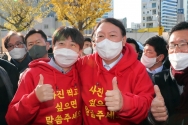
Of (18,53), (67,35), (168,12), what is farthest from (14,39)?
(168,12)

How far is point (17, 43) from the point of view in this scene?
14.0 feet

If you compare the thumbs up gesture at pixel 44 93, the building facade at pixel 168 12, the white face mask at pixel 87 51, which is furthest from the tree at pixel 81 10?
the building facade at pixel 168 12

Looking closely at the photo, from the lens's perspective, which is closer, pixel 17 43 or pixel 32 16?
pixel 17 43

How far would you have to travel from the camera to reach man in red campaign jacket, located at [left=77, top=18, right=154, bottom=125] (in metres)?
2.39

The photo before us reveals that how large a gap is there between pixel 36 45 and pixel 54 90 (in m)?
1.46

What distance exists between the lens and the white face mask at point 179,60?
2.46 m

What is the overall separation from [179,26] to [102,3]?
16903 mm

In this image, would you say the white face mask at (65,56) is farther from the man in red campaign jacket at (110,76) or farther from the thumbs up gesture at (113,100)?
the thumbs up gesture at (113,100)

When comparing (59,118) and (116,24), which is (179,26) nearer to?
(116,24)

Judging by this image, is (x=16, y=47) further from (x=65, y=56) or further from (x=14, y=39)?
(x=65, y=56)

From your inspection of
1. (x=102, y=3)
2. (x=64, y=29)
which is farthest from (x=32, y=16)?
(x=64, y=29)

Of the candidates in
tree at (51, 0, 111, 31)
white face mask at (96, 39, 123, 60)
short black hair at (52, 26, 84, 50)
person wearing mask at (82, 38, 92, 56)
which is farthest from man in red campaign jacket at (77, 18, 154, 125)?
tree at (51, 0, 111, 31)

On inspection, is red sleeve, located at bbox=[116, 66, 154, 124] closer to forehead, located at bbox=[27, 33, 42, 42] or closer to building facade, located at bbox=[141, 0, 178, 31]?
forehead, located at bbox=[27, 33, 42, 42]

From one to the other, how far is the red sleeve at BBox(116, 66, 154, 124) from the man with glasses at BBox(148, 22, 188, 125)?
89 mm
